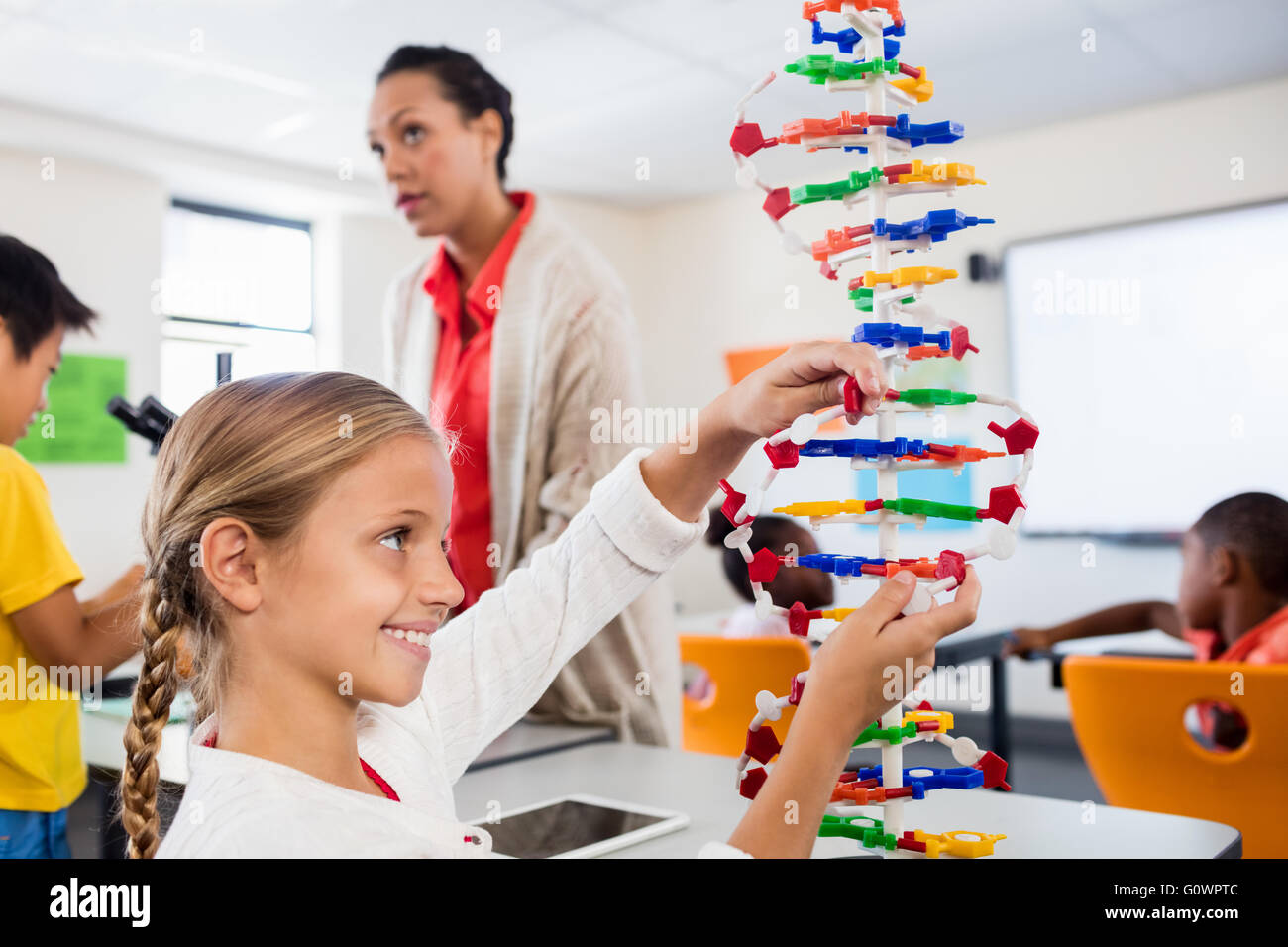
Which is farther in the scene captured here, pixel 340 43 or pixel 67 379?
pixel 67 379

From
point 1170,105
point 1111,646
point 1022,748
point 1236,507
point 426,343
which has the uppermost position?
point 1170,105

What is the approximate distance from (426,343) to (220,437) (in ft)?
3.36

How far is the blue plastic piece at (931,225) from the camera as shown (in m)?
0.65

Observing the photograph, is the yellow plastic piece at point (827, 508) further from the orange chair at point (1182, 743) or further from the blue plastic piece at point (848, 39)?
the orange chair at point (1182, 743)

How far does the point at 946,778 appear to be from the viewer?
2.25 ft

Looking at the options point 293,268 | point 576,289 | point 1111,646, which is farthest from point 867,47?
point 293,268

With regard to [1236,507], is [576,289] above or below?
above

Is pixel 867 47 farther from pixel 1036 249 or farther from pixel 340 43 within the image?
pixel 1036 249

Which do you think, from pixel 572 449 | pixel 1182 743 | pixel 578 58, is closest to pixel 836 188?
pixel 572 449

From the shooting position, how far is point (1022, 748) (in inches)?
168

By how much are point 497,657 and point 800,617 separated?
377 mm

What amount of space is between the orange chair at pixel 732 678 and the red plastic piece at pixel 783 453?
3.68 ft

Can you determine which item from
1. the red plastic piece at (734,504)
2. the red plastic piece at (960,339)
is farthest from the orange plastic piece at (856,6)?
the red plastic piece at (734,504)
